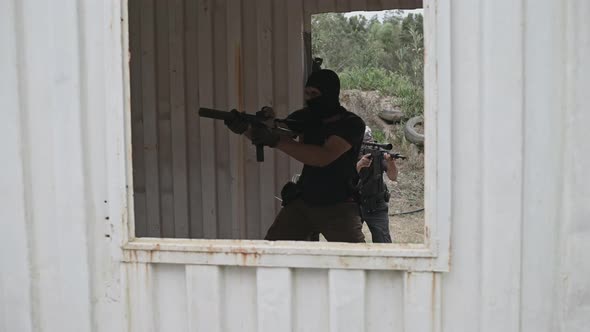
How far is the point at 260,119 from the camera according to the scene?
13.9 ft

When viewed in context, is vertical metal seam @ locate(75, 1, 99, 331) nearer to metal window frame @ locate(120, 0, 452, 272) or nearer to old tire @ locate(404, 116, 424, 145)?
metal window frame @ locate(120, 0, 452, 272)

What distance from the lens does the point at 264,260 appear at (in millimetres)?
2201

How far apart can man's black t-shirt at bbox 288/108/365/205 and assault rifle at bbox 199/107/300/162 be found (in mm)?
121

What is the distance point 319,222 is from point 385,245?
2.46 metres

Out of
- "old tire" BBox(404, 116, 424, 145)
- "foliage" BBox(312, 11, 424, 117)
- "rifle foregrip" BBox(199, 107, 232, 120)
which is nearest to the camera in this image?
"rifle foregrip" BBox(199, 107, 232, 120)

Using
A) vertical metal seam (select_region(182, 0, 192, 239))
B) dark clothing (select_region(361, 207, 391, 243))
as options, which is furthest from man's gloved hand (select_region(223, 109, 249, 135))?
dark clothing (select_region(361, 207, 391, 243))

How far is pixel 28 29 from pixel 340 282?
1.39 meters

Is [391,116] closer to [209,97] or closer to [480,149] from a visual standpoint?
[209,97]

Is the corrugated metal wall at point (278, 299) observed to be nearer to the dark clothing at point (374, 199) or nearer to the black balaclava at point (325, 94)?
the black balaclava at point (325, 94)

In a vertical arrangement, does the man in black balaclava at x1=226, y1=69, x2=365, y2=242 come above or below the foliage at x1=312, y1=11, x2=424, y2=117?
below

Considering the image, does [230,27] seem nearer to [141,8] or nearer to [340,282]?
[141,8]

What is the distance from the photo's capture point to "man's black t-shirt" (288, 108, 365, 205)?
4.56m

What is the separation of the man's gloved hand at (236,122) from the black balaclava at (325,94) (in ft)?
2.20

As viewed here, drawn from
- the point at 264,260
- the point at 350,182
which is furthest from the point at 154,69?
the point at 264,260
